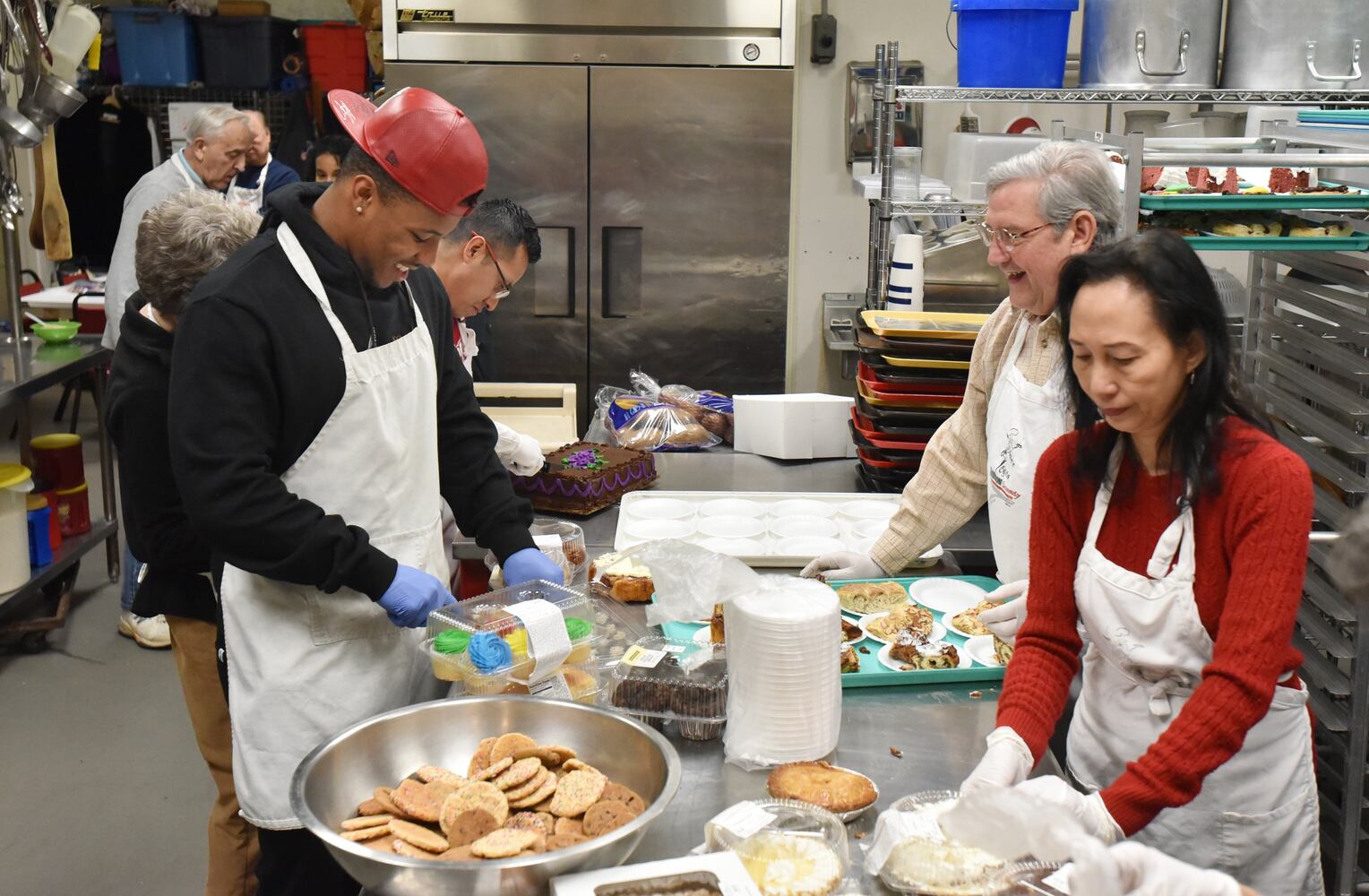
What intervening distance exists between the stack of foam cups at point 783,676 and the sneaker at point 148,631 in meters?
3.68

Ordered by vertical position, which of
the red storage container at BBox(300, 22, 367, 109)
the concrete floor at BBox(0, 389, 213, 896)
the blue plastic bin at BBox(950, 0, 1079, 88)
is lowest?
the concrete floor at BBox(0, 389, 213, 896)

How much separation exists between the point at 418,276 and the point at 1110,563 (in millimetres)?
1429

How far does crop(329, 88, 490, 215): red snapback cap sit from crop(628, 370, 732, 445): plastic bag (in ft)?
6.92

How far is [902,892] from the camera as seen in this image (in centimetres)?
152

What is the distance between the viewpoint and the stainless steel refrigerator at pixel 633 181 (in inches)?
221

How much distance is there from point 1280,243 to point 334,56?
234 inches

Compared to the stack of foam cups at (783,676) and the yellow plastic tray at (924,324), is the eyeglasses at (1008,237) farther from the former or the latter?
the stack of foam cups at (783,676)

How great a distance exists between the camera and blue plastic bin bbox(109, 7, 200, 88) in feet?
23.6

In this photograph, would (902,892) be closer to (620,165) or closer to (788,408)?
(788,408)

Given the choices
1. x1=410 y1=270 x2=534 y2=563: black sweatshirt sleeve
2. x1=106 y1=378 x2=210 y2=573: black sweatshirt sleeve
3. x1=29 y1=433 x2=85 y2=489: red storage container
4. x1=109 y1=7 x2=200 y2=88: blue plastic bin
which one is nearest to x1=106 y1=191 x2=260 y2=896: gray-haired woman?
x1=106 y1=378 x2=210 y2=573: black sweatshirt sleeve

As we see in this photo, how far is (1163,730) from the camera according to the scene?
1.86 metres

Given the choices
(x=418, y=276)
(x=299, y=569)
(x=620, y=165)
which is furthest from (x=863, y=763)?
(x=620, y=165)

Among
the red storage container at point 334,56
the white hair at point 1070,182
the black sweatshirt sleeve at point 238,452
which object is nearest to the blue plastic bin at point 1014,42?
the white hair at point 1070,182

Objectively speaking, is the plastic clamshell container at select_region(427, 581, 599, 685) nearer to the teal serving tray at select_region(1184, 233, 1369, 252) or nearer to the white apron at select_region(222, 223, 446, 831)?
the white apron at select_region(222, 223, 446, 831)
